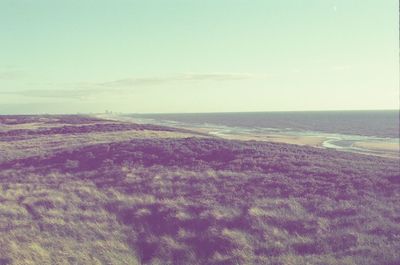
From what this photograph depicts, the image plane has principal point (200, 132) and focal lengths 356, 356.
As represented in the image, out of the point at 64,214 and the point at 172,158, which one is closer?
the point at 64,214

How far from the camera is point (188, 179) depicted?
56.5 feet

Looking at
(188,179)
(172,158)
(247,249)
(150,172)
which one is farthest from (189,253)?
(172,158)

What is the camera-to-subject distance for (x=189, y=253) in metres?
9.34

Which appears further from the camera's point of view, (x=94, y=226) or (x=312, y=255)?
(x=94, y=226)

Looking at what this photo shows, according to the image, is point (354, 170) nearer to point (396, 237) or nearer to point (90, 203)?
point (396, 237)

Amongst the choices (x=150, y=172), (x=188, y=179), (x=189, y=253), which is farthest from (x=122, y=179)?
(x=189, y=253)

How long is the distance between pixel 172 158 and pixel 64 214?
10.8 meters

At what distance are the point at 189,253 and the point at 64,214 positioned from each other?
212 inches

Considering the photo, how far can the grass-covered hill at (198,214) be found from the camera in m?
9.29

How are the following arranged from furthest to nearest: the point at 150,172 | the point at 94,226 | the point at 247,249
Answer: the point at 150,172, the point at 94,226, the point at 247,249

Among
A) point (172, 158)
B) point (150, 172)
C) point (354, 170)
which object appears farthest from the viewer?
point (172, 158)

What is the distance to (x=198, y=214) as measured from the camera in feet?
39.7

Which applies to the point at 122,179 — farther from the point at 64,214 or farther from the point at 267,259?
the point at 267,259

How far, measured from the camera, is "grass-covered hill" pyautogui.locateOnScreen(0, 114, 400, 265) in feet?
30.5
